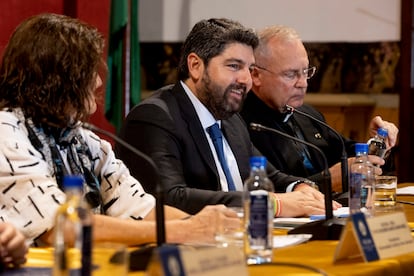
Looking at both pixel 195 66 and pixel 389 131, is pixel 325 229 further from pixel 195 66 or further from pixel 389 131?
pixel 389 131

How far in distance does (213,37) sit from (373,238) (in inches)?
59.3

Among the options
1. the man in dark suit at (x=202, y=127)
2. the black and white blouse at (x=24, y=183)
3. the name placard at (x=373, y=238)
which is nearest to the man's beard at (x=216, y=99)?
the man in dark suit at (x=202, y=127)

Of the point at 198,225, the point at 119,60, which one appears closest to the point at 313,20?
the point at 119,60

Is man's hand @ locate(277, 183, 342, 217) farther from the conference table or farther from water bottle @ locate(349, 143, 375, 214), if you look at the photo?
the conference table

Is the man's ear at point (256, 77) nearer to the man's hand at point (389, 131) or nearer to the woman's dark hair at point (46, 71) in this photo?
the man's hand at point (389, 131)

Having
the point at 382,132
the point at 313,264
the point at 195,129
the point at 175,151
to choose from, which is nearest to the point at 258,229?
the point at 313,264

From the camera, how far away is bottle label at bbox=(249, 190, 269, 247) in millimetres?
2328

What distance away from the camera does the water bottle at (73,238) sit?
1.73 meters

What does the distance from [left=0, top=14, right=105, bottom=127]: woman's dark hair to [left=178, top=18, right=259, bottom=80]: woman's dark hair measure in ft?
3.33

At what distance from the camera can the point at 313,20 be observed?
22.1 ft

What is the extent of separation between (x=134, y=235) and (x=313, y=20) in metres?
4.42

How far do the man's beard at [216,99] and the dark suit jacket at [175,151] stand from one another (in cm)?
9

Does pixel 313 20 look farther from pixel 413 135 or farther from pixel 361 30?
pixel 413 135

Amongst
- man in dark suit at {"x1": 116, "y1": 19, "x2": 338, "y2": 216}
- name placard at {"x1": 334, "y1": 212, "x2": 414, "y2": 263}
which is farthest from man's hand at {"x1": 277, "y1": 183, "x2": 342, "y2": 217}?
name placard at {"x1": 334, "y1": 212, "x2": 414, "y2": 263}
